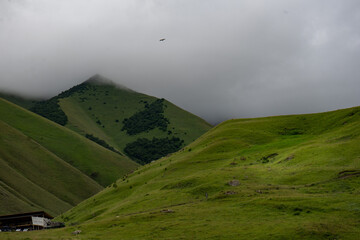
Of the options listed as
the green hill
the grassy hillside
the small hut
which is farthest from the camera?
the green hill

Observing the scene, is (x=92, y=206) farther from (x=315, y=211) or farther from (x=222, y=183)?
(x=315, y=211)

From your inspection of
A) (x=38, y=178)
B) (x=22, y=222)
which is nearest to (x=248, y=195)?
(x=22, y=222)

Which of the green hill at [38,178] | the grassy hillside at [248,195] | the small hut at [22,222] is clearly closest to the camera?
the grassy hillside at [248,195]

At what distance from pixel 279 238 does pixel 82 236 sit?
2207 cm

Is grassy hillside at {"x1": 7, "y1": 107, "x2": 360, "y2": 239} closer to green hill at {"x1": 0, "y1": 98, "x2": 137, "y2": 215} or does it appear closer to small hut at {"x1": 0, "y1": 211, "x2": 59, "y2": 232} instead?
small hut at {"x1": 0, "y1": 211, "x2": 59, "y2": 232}

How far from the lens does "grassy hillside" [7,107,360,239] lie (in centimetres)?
4375

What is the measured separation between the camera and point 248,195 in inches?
2224

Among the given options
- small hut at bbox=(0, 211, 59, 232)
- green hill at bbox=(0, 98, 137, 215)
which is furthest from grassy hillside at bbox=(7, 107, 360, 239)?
green hill at bbox=(0, 98, 137, 215)

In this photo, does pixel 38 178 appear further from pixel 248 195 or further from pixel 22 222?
pixel 248 195

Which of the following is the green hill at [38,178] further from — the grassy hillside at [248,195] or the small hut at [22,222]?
the small hut at [22,222]

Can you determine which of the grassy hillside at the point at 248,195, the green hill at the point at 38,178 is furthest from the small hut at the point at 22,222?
the green hill at the point at 38,178

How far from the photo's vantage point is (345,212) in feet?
144

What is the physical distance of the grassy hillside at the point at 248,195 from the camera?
4375cm

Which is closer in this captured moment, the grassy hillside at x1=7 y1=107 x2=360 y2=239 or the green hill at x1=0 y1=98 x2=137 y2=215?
the grassy hillside at x1=7 y1=107 x2=360 y2=239
